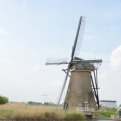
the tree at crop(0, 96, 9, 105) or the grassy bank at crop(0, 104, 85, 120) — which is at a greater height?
the tree at crop(0, 96, 9, 105)

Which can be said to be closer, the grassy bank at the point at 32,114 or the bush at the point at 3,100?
the grassy bank at the point at 32,114

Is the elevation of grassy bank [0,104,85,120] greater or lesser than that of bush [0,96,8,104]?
lesser

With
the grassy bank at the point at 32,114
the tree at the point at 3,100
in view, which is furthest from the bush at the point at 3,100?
Result: the grassy bank at the point at 32,114

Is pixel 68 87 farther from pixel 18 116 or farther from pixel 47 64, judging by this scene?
pixel 18 116

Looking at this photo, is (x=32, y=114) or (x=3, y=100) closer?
(x=32, y=114)

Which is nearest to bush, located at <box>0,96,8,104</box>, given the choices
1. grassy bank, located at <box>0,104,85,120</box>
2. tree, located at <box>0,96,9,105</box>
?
tree, located at <box>0,96,9,105</box>

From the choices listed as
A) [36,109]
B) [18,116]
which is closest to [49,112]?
[36,109]

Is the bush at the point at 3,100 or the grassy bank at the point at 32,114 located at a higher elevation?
the bush at the point at 3,100

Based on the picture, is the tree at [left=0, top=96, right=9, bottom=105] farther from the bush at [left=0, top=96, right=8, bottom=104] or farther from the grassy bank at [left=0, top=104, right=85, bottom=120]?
the grassy bank at [left=0, top=104, right=85, bottom=120]

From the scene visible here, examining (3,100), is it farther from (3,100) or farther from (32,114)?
(32,114)

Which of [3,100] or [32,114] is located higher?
[3,100]

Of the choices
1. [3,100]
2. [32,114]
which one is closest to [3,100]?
[3,100]

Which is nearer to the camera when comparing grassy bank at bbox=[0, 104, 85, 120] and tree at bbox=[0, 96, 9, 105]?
grassy bank at bbox=[0, 104, 85, 120]

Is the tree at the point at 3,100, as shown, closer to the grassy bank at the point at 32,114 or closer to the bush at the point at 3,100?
the bush at the point at 3,100
